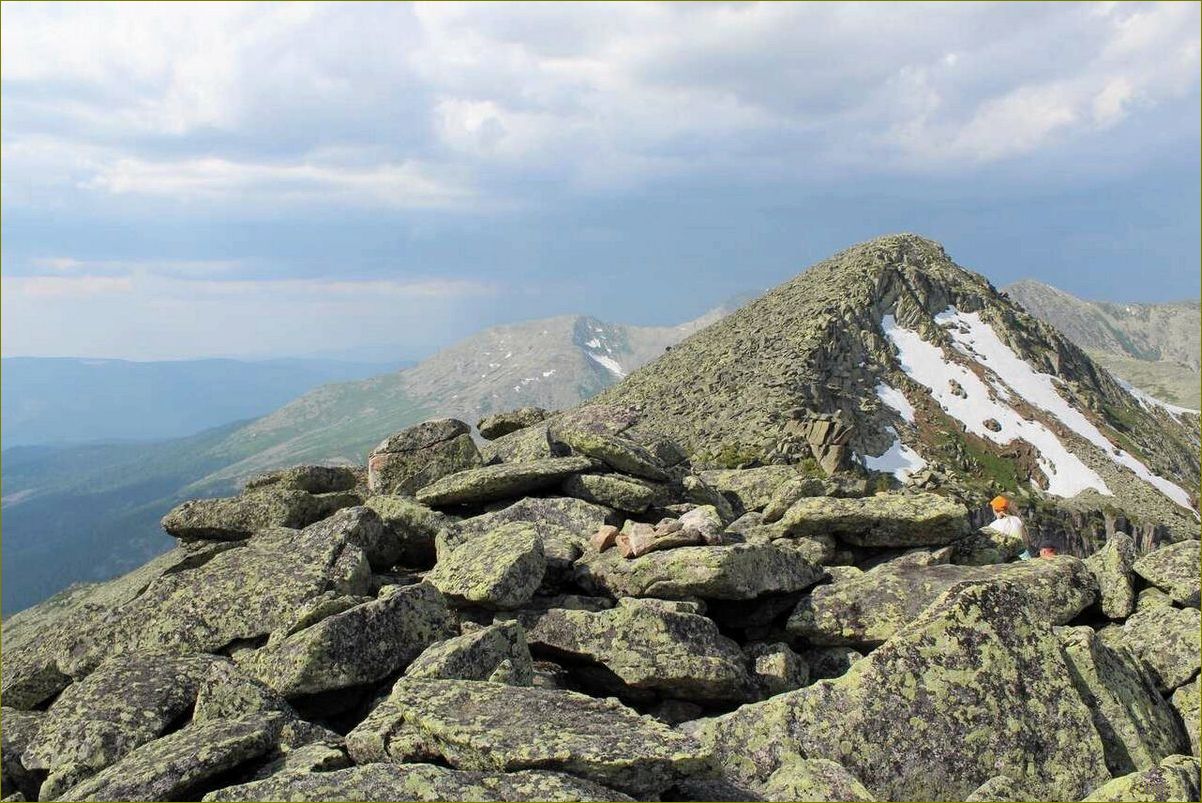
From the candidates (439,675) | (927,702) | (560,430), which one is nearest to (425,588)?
(439,675)

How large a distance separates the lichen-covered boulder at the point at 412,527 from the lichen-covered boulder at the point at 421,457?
4.84 meters

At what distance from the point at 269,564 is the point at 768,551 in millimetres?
12551

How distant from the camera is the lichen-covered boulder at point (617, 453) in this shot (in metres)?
26.3

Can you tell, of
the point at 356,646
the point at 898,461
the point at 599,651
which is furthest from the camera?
the point at 898,461

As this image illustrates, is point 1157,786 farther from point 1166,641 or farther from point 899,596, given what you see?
point 1166,641

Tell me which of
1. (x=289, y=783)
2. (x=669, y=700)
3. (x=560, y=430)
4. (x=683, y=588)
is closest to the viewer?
(x=289, y=783)

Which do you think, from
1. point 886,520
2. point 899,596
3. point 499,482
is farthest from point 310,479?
point 899,596

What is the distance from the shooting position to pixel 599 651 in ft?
53.9

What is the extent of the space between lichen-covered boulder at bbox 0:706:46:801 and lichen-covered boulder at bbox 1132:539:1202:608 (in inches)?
1002

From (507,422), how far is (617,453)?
14089mm

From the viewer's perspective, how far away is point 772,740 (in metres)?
14.1

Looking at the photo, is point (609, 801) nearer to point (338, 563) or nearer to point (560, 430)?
point (338, 563)

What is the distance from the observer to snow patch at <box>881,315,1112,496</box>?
135500mm

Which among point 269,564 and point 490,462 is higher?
point 490,462
